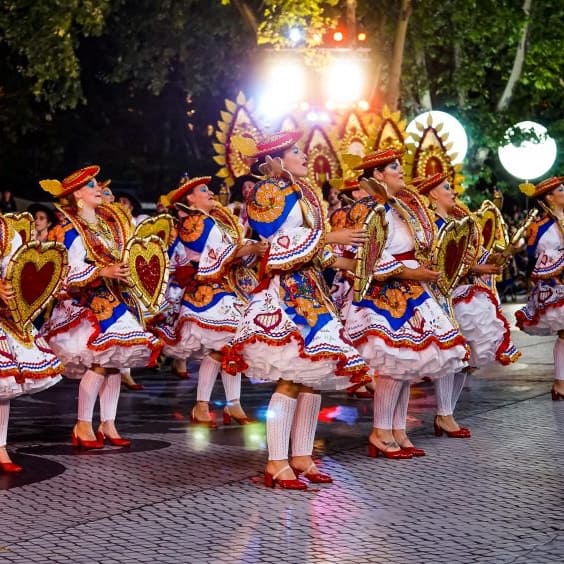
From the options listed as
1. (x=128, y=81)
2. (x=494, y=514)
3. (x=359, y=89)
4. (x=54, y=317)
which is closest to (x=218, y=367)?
(x=54, y=317)

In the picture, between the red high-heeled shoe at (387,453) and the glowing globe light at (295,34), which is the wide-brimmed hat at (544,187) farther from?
the glowing globe light at (295,34)

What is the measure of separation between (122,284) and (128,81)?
→ 713 inches

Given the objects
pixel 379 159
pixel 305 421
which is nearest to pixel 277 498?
pixel 305 421

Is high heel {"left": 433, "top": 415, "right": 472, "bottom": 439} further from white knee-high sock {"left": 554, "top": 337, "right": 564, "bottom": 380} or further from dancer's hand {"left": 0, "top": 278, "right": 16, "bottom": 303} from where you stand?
dancer's hand {"left": 0, "top": 278, "right": 16, "bottom": 303}

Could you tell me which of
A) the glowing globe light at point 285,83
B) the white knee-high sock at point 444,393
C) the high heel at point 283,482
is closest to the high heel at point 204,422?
the white knee-high sock at point 444,393

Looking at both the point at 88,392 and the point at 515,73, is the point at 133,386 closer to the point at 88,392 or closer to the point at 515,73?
the point at 88,392

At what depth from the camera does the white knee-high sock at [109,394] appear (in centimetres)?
1052

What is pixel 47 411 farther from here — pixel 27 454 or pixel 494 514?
pixel 494 514

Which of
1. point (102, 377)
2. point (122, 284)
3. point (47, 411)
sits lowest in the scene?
point (47, 411)

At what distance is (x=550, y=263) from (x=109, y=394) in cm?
461

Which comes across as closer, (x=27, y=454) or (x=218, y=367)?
(x=27, y=454)

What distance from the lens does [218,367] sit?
39.4 feet

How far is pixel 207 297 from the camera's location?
39.1ft

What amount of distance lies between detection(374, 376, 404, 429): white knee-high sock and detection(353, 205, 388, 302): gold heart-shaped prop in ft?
2.19
